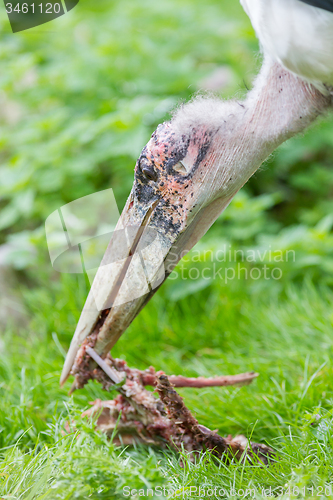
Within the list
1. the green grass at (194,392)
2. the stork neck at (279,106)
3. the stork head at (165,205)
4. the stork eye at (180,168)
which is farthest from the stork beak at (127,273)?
the stork neck at (279,106)

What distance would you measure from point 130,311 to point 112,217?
1.24m

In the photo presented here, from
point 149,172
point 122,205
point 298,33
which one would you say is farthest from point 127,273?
point 122,205

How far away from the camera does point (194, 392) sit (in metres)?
2.06

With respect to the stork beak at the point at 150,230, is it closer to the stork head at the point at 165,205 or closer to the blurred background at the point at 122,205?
the stork head at the point at 165,205

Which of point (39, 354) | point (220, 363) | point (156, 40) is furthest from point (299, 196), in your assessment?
point (39, 354)

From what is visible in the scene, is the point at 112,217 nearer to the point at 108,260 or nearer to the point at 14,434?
the point at 108,260

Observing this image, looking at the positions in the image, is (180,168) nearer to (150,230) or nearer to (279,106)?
(150,230)

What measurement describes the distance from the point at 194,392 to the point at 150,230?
2.67ft

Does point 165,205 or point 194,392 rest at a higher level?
point 165,205

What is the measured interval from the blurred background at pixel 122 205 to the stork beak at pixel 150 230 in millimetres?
321

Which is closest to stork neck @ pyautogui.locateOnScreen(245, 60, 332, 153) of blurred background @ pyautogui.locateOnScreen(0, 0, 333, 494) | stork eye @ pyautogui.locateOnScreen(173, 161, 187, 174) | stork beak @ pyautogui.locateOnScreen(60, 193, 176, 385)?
blurred background @ pyautogui.locateOnScreen(0, 0, 333, 494)

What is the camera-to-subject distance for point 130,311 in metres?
1.67

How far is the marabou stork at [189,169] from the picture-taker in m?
1.59

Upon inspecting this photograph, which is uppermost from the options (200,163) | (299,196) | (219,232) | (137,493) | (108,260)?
(200,163)
